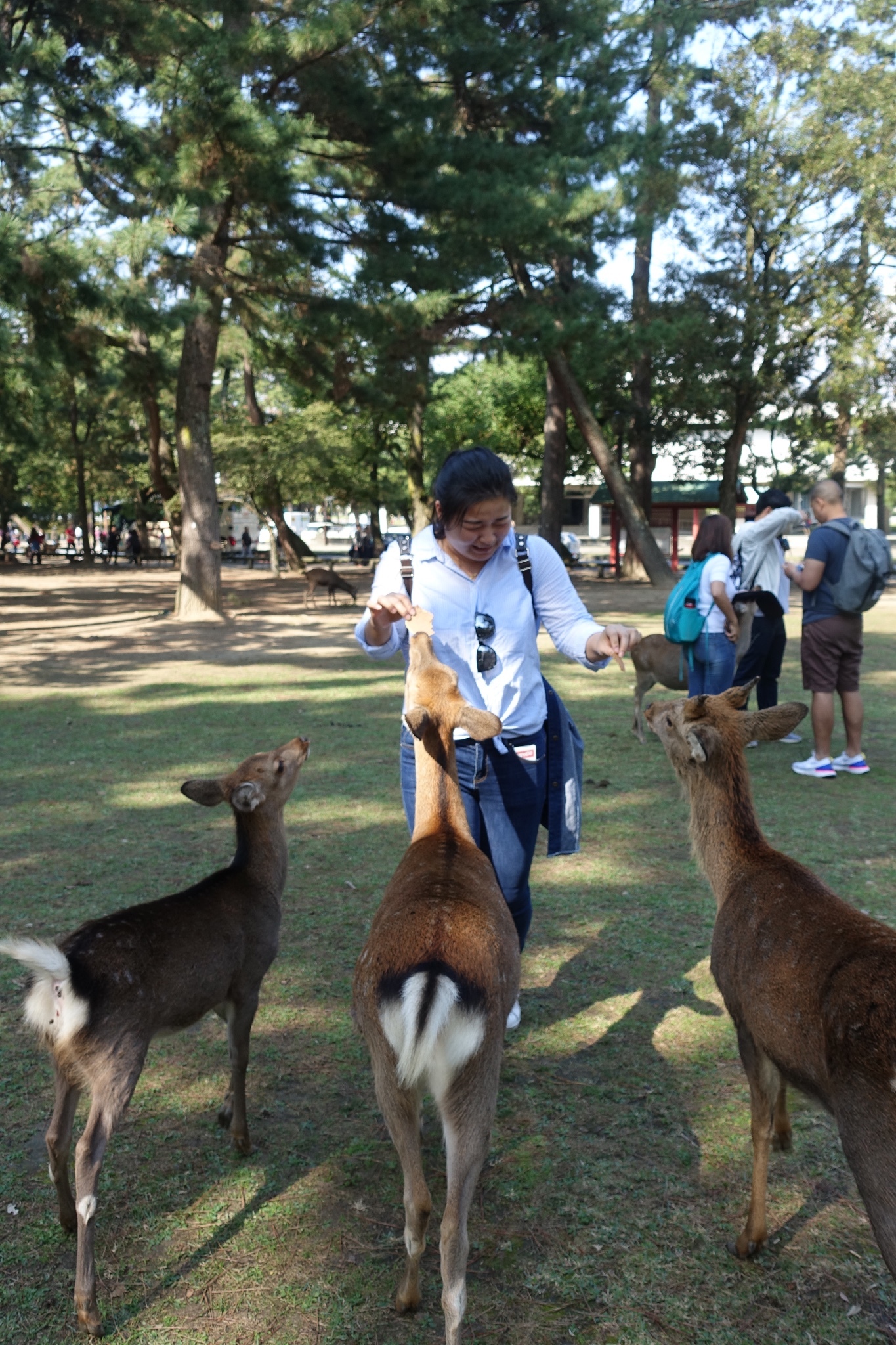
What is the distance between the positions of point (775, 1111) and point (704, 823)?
2.83 ft

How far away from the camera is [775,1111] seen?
125 inches

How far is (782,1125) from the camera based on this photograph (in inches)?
124

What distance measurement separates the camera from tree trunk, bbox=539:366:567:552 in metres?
25.8

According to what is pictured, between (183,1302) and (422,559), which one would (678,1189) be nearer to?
(183,1302)

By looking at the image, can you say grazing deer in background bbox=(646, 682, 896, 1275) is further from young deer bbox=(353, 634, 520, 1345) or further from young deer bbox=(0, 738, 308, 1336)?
young deer bbox=(0, 738, 308, 1336)

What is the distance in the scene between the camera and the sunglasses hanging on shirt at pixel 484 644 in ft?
10.8

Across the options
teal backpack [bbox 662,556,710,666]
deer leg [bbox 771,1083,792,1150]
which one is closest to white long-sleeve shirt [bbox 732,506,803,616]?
teal backpack [bbox 662,556,710,666]

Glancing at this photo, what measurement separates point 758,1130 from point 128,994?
1.67 metres

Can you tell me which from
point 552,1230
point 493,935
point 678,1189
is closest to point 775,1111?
point 678,1189

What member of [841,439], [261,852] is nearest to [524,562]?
[261,852]

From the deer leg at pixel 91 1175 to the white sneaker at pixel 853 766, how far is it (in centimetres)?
587

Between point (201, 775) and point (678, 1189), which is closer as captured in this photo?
point (678, 1189)

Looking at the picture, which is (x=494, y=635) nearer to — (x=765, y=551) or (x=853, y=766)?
(x=853, y=766)

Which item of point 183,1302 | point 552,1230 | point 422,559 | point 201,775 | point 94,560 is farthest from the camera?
point 94,560
